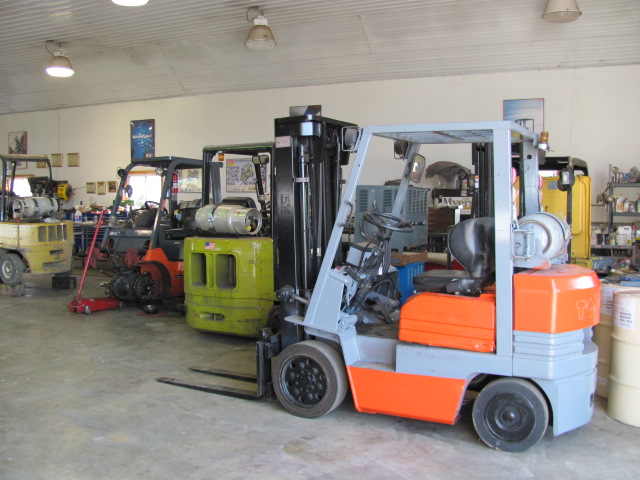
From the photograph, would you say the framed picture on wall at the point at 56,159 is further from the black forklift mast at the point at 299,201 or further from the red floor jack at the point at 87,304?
the black forklift mast at the point at 299,201

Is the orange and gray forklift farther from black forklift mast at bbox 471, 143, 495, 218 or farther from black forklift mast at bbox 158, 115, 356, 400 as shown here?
black forklift mast at bbox 471, 143, 495, 218

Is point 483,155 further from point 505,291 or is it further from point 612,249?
point 612,249

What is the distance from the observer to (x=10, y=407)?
189 inches

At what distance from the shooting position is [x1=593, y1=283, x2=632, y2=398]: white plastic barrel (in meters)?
4.87

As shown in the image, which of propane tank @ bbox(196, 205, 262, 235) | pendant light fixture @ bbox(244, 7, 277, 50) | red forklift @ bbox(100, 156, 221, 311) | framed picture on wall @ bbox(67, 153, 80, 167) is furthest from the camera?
framed picture on wall @ bbox(67, 153, 80, 167)

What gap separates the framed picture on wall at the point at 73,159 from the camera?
1656 centimetres

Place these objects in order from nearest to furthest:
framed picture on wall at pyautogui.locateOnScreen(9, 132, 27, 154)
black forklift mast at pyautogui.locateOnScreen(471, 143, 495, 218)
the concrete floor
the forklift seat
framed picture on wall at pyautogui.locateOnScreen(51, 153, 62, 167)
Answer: the concrete floor < the forklift seat < black forklift mast at pyautogui.locateOnScreen(471, 143, 495, 218) < framed picture on wall at pyautogui.locateOnScreen(51, 153, 62, 167) < framed picture on wall at pyautogui.locateOnScreen(9, 132, 27, 154)

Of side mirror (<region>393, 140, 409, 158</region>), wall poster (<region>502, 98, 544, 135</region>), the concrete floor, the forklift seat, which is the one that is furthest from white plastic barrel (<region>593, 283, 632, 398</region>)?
wall poster (<region>502, 98, 544, 135</region>)

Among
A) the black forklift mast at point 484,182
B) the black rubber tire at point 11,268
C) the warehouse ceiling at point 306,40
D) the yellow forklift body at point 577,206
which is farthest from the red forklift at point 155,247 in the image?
the yellow forklift body at point 577,206

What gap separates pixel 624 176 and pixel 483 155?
4.53 meters

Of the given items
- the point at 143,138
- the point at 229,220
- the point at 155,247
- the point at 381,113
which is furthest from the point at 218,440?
the point at 143,138

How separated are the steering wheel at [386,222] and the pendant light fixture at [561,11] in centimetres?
570

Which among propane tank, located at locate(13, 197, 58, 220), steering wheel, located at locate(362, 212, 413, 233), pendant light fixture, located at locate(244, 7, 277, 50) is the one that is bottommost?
steering wheel, located at locate(362, 212, 413, 233)

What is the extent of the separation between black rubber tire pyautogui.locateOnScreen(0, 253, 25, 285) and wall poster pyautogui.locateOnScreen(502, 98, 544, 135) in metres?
9.06
